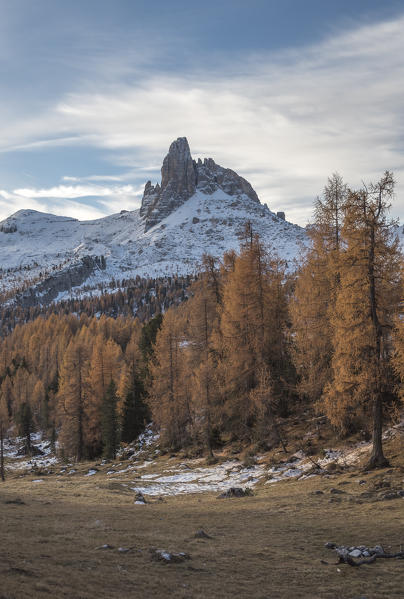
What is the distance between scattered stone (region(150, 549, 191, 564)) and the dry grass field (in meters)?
0.19

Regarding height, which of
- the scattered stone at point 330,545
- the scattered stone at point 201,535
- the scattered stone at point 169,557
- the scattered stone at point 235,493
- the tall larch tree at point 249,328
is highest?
the tall larch tree at point 249,328

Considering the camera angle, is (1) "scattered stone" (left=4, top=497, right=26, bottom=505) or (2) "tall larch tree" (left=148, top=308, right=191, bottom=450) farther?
(2) "tall larch tree" (left=148, top=308, right=191, bottom=450)

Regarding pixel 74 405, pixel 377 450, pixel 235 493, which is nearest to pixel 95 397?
pixel 74 405

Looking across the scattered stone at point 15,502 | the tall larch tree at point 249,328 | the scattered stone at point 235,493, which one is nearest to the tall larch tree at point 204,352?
the tall larch tree at point 249,328

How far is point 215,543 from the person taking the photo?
12.0 meters

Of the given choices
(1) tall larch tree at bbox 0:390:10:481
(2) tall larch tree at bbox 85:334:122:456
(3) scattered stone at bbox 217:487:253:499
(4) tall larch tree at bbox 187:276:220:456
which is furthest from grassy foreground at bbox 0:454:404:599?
(2) tall larch tree at bbox 85:334:122:456

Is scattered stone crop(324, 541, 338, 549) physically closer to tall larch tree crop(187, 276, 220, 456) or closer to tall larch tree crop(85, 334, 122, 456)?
tall larch tree crop(187, 276, 220, 456)

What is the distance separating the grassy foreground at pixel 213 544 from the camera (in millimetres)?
8430

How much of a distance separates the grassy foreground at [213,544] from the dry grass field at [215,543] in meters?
0.02

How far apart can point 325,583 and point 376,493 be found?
25.0 ft

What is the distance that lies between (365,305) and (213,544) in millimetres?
12079

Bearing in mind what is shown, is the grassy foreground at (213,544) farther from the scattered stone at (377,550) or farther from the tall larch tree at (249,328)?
the tall larch tree at (249,328)

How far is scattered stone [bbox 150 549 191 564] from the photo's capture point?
1015cm

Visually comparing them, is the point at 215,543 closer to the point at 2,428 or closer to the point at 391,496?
the point at 391,496
